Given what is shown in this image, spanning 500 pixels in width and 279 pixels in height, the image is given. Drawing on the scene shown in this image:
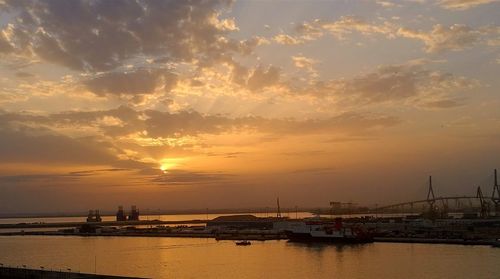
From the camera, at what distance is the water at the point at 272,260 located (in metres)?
27.2

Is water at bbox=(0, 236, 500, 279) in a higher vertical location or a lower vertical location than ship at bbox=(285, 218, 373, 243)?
lower

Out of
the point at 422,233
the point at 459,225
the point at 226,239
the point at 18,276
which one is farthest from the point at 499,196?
the point at 18,276

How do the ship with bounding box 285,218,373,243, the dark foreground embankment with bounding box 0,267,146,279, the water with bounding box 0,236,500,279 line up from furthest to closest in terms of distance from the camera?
the ship with bounding box 285,218,373,243 → the water with bounding box 0,236,500,279 → the dark foreground embankment with bounding box 0,267,146,279

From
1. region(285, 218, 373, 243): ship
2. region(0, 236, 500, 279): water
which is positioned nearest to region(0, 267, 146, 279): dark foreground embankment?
region(0, 236, 500, 279): water

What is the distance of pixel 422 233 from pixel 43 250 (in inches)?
1306

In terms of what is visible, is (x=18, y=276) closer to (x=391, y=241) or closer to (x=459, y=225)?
(x=391, y=241)

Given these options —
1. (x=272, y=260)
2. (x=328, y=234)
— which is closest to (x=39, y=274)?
(x=272, y=260)

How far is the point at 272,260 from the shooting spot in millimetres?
33125

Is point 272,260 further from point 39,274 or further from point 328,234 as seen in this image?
point 328,234

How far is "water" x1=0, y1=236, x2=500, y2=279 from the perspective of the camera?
27234mm

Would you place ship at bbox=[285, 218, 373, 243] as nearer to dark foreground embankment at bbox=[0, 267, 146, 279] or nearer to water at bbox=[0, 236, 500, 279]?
water at bbox=[0, 236, 500, 279]

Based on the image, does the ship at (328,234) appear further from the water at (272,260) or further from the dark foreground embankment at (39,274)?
the dark foreground embankment at (39,274)

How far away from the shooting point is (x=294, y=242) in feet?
159

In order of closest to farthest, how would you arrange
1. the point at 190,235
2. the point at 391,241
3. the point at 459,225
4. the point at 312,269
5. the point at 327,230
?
the point at 312,269
the point at 391,241
the point at 327,230
the point at 190,235
the point at 459,225
